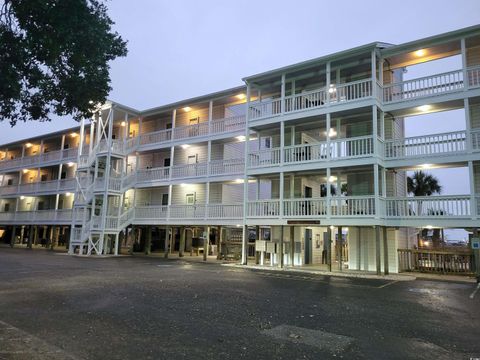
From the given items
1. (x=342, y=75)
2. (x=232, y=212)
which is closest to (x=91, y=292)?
(x=232, y=212)

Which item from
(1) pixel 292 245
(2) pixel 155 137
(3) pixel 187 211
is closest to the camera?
(1) pixel 292 245

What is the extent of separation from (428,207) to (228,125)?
1356cm

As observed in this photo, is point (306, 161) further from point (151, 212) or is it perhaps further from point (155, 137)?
point (155, 137)

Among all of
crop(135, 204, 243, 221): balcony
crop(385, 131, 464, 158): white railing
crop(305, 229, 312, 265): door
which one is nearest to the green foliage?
crop(305, 229, 312, 265): door

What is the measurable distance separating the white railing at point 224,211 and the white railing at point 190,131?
18.2 ft

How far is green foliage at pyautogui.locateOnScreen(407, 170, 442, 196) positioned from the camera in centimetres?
3528

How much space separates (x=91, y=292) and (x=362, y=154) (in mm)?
13967

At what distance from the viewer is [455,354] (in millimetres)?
5789

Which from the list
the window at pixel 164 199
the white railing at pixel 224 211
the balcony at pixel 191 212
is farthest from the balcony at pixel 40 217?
the white railing at pixel 224 211

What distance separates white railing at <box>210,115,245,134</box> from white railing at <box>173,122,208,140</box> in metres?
0.72

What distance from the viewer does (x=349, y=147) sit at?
20156 mm

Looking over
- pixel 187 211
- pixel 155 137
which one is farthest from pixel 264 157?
pixel 155 137

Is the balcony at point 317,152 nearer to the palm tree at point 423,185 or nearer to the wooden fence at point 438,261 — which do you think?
the wooden fence at point 438,261

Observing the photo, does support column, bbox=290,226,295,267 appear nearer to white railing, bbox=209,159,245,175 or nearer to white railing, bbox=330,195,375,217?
white railing, bbox=330,195,375,217
